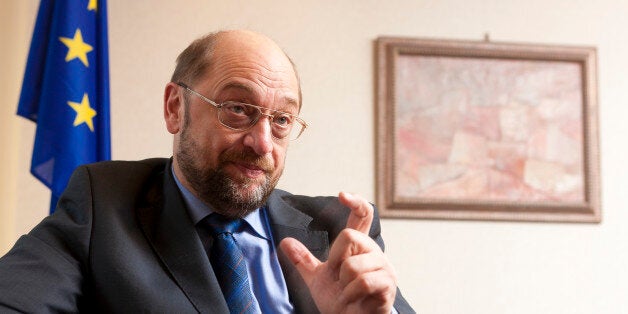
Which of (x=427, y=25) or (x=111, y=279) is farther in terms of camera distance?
(x=427, y=25)

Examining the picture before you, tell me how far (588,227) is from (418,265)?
0.96 metres

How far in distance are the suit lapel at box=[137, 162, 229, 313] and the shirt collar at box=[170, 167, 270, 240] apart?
4 centimetres

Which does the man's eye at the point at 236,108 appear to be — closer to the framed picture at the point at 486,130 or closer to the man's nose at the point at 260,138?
the man's nose at the point at 260,138

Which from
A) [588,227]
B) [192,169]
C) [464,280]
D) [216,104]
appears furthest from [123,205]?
[588,227]

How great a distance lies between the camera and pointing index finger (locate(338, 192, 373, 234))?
139 centimetres

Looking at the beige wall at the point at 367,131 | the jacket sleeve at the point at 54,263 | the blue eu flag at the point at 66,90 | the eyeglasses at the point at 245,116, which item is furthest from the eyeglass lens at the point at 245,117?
the beige wall at the point at 367,131

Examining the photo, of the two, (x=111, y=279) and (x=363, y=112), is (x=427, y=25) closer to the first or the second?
(x=363, y=112)

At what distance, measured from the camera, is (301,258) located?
150 centimetres

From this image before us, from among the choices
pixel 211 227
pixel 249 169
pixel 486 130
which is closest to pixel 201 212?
pixel 211 227

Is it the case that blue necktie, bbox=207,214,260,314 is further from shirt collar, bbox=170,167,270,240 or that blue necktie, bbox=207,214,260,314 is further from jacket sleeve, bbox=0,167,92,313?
jacket sleeve, bbox=0,167,92,313

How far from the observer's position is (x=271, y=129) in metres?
1.80

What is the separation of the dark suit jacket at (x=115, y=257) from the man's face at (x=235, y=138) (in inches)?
4.0

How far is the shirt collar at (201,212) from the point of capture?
175 cm

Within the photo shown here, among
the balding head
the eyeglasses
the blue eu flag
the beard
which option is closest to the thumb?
the beard
